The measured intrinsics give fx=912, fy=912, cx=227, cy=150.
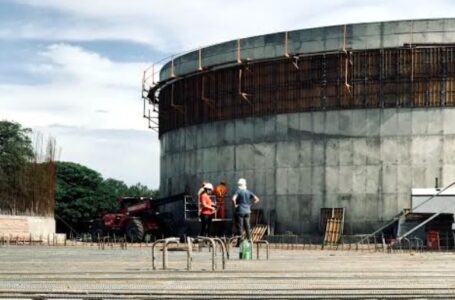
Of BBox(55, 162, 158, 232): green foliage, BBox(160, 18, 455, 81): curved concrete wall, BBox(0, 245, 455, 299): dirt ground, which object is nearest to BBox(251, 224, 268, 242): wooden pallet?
BBox(160, 18, 455, 81): curved concrete wall

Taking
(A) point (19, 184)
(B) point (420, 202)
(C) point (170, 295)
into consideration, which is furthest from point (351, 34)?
(C) point (170, 295)

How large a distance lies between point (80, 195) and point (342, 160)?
48991 mm

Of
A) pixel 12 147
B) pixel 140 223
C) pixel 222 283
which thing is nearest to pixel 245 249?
pixel 222 283

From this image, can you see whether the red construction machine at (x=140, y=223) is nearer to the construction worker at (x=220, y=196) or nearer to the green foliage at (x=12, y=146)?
the construction worker at (x=220, y=196)

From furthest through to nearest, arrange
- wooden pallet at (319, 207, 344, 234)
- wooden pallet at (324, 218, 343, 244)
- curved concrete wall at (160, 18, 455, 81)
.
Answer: wooden pallet at (319, 207, 344, 234) → wooden pallet at (324, 218, 343, 244) → curved concrete wall at (160, 18, 455, 81)

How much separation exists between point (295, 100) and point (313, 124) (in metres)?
1.38

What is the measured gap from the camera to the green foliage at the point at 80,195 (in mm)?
78875

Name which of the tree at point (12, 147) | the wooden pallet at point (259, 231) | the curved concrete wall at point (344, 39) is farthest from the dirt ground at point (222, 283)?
the tree at point (12, 147)

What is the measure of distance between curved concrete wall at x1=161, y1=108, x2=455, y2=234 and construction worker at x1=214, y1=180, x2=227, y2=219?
102 centimetres

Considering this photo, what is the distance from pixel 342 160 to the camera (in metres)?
37.0

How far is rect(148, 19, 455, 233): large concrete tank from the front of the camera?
3600 centimetres

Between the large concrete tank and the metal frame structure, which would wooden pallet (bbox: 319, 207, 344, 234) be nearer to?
the large concrete tank

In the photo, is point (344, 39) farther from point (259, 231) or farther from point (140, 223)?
point (140, 223)

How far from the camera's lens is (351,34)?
121 ft
